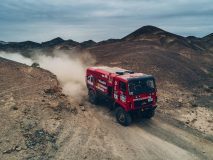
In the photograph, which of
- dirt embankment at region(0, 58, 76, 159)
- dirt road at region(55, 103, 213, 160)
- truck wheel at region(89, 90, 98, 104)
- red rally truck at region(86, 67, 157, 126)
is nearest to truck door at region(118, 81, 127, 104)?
red rally truck at region(86, 67, 157, 126)

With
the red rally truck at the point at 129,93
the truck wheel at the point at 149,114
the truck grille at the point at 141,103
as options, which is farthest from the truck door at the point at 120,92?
the truck wheel at the point at 149,114

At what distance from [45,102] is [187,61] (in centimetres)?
3118

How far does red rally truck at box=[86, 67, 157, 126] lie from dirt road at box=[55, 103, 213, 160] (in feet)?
2.87

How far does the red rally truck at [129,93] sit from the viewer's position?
18344mm

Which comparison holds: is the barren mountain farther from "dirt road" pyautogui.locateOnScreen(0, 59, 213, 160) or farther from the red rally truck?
the red rally truck

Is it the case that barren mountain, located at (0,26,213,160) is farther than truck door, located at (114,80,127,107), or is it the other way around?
truck door, located at (114,80,127,107)

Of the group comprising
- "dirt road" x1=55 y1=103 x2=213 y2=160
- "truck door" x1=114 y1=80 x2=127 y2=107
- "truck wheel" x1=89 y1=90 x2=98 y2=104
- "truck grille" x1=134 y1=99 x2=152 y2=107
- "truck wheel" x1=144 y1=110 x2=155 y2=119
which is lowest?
"dirt road" x1=55 y1=103 x2=213 y2=160

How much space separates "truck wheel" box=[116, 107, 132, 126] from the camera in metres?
18.9

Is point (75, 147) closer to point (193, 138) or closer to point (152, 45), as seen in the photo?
point (193, 138)

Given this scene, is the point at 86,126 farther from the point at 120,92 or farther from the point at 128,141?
the point at 120,92

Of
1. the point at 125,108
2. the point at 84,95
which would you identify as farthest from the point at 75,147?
the point at 84,95

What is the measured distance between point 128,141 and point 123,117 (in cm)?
251

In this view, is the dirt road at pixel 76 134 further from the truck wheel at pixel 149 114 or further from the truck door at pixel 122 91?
the truck door at pixel 122 91

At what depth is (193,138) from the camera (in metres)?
17.9
